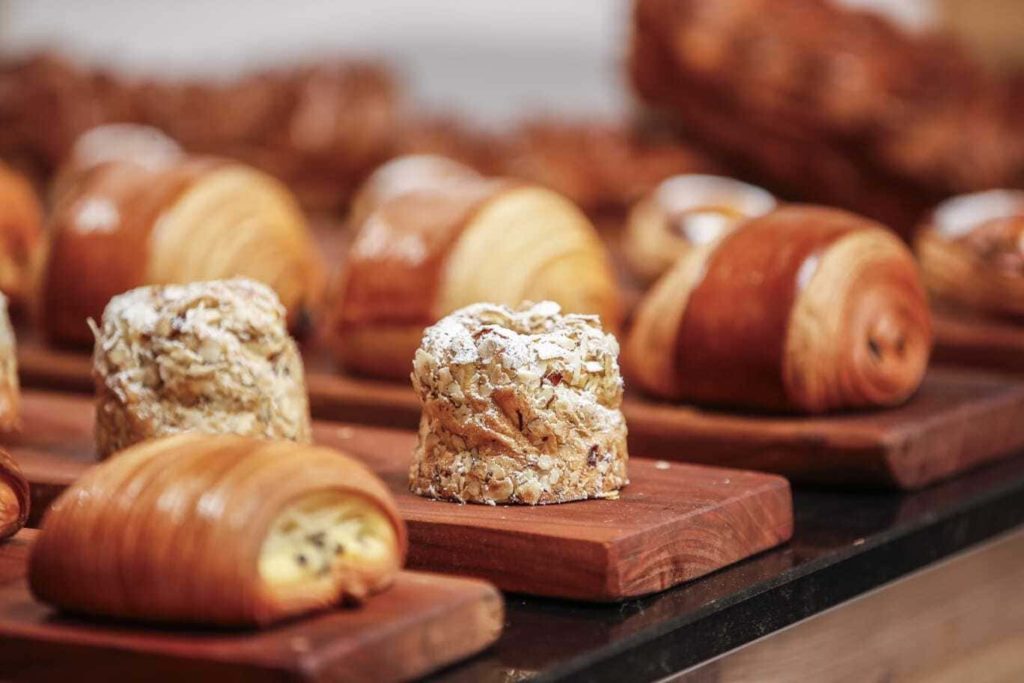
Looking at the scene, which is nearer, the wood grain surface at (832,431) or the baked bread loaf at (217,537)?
the baked bread loaf at (217,537)

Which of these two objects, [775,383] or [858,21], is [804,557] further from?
[858,21]

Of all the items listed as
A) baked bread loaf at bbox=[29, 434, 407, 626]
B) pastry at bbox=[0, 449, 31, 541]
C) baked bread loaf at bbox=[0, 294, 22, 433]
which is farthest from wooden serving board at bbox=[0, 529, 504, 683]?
baked bread loaf at bbox=[0, 294, 22, 433]

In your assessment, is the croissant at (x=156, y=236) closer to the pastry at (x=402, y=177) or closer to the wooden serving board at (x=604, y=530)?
the wooden serving board at (x=604, y=530)

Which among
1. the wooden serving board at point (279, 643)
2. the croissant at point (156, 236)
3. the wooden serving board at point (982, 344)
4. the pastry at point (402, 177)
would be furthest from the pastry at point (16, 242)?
the wooden serving board at point (279, 643)

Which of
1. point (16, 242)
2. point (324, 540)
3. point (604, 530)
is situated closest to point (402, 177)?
point (16, 242)

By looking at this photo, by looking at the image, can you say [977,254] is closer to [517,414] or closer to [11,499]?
[517,414]

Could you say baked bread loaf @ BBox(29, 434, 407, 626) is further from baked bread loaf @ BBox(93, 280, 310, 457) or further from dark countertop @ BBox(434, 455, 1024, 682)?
baked bread loaf @ BBox(93, 280, 310, 457)
